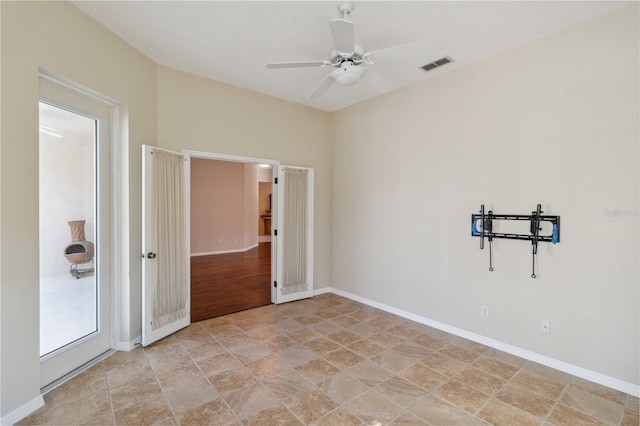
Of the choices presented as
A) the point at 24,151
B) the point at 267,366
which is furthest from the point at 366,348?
the point at 24,151

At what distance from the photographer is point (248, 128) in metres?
4.47

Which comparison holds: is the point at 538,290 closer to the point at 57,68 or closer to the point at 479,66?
the point at 479,66

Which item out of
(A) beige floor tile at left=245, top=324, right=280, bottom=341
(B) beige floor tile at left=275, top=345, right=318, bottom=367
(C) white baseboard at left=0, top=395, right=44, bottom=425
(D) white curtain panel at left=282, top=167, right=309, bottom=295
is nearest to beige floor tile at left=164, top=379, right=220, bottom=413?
(B) beige floor tile at left=275, top=345, right=318, bottom=367

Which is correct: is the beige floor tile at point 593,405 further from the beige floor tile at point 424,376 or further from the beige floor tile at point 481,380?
the beige floor tile at point 424,376

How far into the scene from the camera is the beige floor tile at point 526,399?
7.60ft

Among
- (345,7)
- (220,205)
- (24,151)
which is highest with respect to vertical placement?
(345,7)

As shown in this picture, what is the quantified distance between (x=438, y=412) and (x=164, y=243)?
3.21 meters

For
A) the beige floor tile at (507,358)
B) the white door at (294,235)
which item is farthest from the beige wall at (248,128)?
the beige floor tile at (507,358)

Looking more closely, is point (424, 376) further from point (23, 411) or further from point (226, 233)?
point (226, 233)

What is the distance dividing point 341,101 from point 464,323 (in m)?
3.68

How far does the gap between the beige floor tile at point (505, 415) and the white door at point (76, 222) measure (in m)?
3.54

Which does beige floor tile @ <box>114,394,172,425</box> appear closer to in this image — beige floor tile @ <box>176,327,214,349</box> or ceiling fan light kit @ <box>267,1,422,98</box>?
beige floor tile @ <box>176,327,214,349</box>

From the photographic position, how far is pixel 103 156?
304 centimetres

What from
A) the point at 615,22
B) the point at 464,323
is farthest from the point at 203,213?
the point at 615,22
